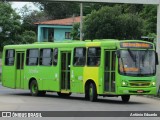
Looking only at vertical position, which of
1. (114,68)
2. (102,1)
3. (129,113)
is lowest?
(129,113)

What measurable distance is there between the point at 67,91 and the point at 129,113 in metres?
7.90

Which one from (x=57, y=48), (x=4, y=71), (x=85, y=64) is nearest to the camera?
(x=85, y=64)

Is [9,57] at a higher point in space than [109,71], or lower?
higher

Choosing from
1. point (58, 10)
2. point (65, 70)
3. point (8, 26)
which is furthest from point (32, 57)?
point (58, 10)

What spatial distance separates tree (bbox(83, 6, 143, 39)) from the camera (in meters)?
47.0

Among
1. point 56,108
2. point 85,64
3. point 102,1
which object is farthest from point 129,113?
point 102,1

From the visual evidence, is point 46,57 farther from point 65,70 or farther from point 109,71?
point 109,71

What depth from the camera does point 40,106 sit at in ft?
69.6

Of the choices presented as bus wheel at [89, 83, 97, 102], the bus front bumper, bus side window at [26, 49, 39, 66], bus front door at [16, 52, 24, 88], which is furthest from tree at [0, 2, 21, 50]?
the bus front bumper

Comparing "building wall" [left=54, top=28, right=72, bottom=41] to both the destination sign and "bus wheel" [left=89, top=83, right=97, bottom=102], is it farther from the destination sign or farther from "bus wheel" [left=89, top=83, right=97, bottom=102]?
the destination sign

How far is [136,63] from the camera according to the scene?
2347 cm

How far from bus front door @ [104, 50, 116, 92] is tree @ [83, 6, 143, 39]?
22.7 m

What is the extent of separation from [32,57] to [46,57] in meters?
1.38

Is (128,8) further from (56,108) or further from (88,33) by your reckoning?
(56,108)
